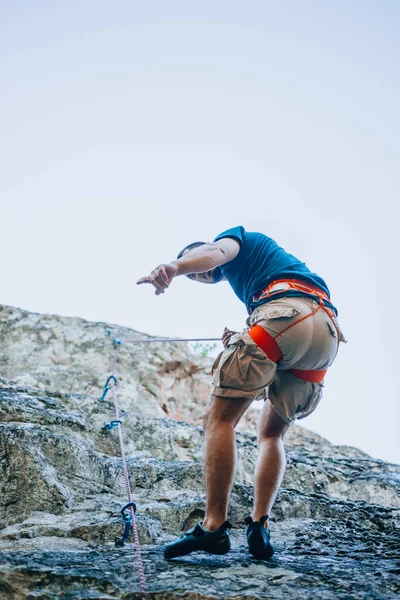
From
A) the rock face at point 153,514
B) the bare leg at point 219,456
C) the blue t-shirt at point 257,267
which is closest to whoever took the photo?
the rock face at point 153,514

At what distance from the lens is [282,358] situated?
346 centimetres

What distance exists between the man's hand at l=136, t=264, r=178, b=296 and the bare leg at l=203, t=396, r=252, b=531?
746 millimetres

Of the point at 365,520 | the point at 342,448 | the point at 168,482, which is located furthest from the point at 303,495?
the point at 342,448

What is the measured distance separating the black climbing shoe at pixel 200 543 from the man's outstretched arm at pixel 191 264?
55.8 inches

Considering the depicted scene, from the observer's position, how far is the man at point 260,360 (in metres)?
3.12

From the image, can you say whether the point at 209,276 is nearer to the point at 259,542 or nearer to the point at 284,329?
the point at 284,329

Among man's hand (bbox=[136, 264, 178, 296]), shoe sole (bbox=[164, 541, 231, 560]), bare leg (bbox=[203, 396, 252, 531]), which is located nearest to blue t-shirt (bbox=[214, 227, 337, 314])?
man's hand (bbox=[136, 264, 178, 296])

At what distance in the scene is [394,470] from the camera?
23.2ft

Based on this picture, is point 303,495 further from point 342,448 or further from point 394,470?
point 342,448

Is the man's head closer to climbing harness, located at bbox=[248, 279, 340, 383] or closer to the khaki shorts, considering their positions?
climbing harness, located at bbox=[248, 279, 340, 383]

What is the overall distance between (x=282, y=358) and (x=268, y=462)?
0.69 m

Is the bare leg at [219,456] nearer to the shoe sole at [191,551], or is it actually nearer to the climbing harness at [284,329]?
the shoe sole at [191,551]

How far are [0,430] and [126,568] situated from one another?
1.88 meters

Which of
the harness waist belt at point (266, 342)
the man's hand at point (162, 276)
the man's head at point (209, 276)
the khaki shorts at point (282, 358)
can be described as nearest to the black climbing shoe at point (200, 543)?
the khaki shorts at point (282, 358)
